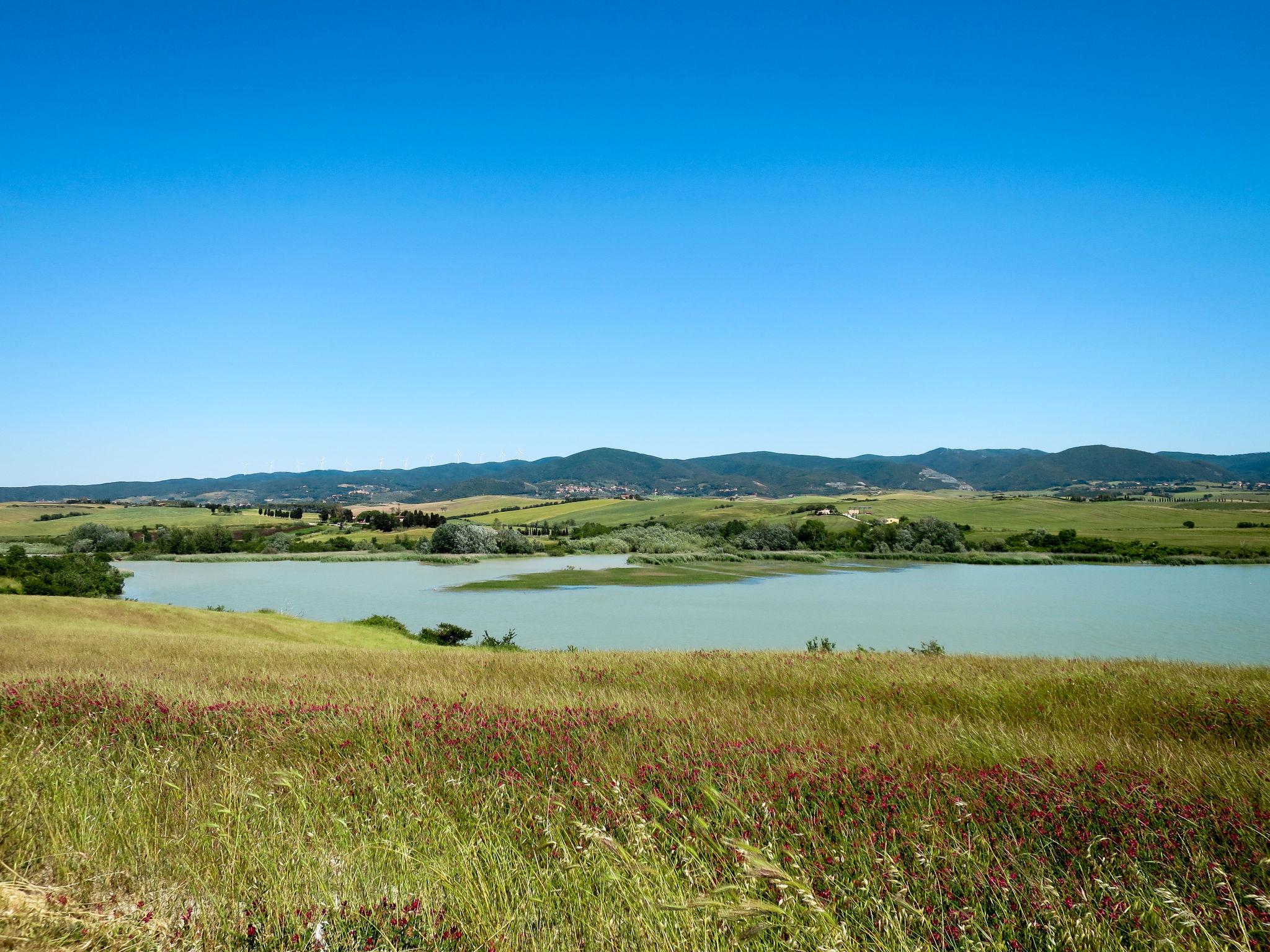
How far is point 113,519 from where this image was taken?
109 m

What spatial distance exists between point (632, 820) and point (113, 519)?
5235 inches

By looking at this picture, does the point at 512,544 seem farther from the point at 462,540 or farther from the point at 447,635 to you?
the point at 447,635

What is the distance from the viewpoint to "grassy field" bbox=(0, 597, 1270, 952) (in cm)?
284

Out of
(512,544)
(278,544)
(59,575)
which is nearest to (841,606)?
(512,544)

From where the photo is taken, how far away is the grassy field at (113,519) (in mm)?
90312

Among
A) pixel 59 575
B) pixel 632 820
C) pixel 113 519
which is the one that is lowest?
pixel 59 575

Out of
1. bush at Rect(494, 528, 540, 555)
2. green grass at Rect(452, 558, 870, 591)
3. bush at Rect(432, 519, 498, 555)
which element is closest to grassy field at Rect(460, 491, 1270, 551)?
green grass at Rect(452, 558, 870, 591)

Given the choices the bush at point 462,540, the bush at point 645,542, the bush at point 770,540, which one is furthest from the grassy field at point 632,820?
the bush at point 770,540

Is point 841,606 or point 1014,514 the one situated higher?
point 1014,514

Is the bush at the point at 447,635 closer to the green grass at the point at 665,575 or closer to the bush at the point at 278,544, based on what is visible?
the green grass at the point at 665,575

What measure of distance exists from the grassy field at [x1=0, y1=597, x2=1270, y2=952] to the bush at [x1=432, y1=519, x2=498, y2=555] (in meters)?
72.5

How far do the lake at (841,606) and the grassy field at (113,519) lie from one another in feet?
117

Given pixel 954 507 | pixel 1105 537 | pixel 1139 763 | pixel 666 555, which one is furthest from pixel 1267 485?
pixel 1139 763

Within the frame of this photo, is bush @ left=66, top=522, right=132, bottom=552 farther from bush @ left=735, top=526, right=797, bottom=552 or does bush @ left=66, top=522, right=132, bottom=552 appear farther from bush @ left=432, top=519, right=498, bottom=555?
bush @ left=735, top=526, right=797, bottom=552
